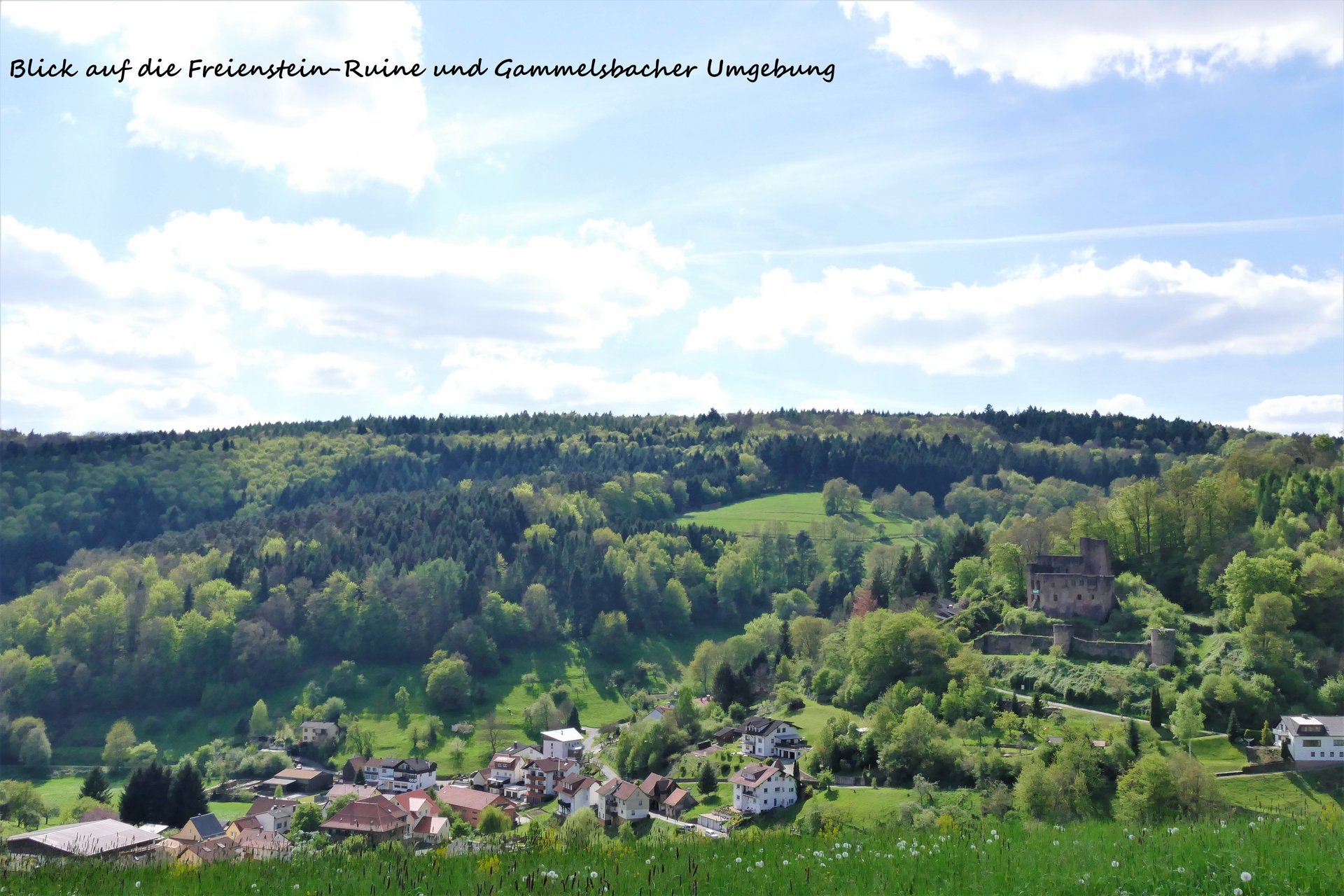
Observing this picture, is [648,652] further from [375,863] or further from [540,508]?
[375,863]

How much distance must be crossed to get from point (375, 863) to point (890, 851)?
5.78 m

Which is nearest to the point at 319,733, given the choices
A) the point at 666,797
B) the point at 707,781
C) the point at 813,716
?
the point at 666,797

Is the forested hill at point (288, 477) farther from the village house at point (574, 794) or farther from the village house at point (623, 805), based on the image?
the village house at point (623, 805)

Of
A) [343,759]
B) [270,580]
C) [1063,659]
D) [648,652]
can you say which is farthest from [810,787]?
[270,580]

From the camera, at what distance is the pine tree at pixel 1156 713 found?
168 ft

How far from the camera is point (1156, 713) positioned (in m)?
51.4

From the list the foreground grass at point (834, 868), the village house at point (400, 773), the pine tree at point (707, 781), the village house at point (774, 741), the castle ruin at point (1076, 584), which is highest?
the foreground grass at point (834, 868)

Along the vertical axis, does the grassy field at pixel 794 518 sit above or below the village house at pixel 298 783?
above

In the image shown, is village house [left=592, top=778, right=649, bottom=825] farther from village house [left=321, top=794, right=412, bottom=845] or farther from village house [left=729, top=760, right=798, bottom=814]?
village house [left=321, top=794, right=412, bottom=845]

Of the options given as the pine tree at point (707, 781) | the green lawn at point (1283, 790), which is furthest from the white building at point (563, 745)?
the green lawn at point (1283, 790)

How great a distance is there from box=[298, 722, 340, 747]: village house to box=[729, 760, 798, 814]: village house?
4934 cm

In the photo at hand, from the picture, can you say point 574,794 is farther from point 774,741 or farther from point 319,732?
point 319,732

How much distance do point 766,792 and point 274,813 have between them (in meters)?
30.2

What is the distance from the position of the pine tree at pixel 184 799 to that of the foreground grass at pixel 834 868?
199ft
